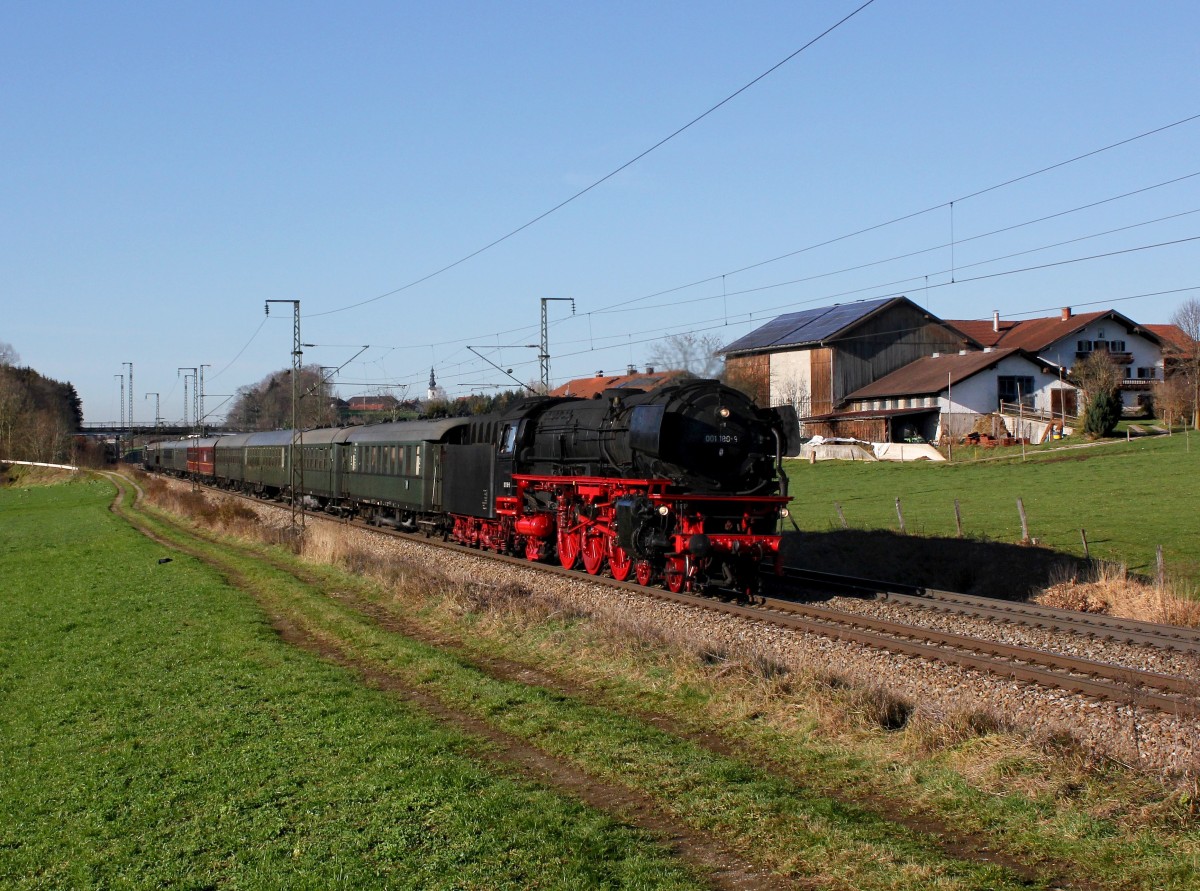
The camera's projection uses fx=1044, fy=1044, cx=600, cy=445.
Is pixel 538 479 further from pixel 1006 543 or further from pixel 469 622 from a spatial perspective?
pixel 1006 543

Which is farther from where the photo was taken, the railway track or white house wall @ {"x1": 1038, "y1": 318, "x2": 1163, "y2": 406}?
white house wall @ {"x1": 1038, "y1": 318, "x2": 1163, "y2": 406}

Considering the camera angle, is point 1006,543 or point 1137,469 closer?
point 1006,543

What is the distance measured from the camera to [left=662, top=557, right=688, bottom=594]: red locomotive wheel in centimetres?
1859

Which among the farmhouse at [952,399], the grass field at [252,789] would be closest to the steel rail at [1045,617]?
the grass field at [252,789]

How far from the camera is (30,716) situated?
12797 mm

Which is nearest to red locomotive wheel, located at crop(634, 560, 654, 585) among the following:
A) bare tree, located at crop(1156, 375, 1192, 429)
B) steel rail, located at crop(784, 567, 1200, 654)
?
steel rail, located at crop(784, 567, 1200, 654)

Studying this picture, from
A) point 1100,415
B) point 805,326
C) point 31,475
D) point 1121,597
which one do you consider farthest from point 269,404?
point 1121,597

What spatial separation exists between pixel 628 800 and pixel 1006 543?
724 inches

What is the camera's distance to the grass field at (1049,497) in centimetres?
2438

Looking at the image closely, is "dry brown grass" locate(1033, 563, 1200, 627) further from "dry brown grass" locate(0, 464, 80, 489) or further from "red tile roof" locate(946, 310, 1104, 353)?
"dry brown grass" locate(0, 464, 80, 489)

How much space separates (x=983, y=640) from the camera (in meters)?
13.7

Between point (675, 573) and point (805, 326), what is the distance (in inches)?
→ 2261

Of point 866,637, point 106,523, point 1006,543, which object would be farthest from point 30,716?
point 106,523

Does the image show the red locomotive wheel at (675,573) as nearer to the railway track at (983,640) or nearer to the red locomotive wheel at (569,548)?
the railway track at (983,640)
